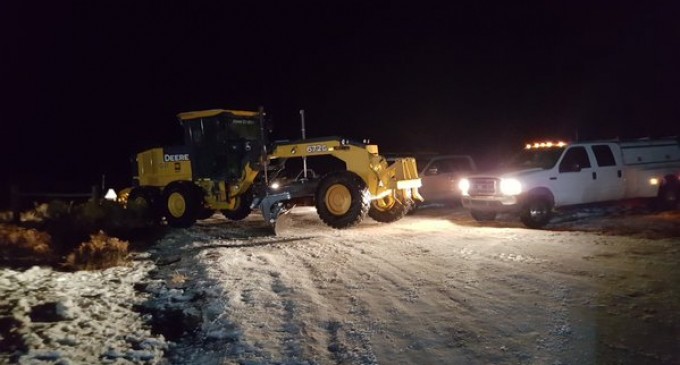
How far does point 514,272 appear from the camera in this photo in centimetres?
782

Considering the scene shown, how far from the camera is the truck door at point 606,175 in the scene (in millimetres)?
13250

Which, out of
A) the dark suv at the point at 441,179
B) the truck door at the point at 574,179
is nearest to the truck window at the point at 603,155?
the truck door at the point at 574,179

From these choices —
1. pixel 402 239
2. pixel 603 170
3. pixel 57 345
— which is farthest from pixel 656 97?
pixel 57 345

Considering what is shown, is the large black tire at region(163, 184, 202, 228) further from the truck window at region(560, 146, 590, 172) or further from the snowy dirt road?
the truck window at region(560, 146, 590, 172)

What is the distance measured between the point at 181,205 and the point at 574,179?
9585 mm

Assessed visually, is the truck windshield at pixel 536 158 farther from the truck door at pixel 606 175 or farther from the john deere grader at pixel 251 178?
the john deere grader at pixel 251 178

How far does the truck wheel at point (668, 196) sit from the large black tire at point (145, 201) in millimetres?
13090

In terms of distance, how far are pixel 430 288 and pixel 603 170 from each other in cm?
816

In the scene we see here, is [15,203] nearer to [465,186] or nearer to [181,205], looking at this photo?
[181,205]

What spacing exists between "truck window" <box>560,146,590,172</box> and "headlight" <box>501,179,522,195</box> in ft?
4.46

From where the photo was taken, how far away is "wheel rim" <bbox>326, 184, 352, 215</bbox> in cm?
1216

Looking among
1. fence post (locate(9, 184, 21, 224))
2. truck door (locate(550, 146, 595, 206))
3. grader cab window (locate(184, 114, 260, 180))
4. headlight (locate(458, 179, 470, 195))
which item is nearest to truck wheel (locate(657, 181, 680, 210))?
truck door (locate(550, 146, 595, 206))

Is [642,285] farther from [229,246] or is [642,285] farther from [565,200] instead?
[229,246]

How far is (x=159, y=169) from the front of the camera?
15.6 m
